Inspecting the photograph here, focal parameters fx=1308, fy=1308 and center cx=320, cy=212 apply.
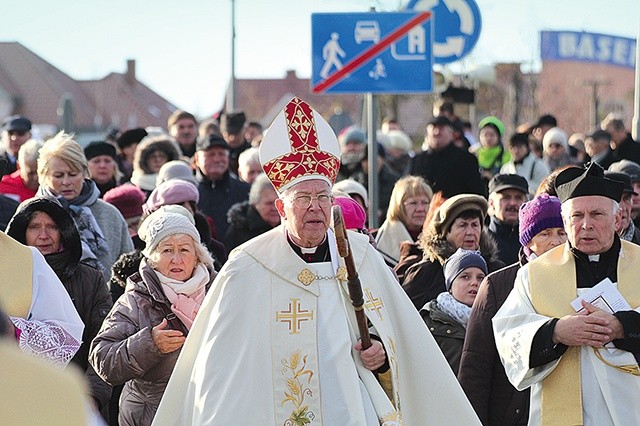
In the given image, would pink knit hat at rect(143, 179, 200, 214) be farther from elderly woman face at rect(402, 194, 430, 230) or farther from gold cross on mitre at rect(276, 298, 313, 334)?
gold cross on mitre at rect(276, 298, 313, 334)

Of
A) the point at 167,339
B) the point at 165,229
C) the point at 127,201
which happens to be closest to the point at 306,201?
the point at 167,339

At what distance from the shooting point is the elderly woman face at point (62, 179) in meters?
8.53

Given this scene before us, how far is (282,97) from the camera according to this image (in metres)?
84.9

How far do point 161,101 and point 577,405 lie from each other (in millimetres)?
84367

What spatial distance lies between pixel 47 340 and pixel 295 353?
116 cm

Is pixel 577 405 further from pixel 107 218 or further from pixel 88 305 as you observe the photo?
pixel 107 218

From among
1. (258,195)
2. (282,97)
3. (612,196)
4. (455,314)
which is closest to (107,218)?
(258,195)

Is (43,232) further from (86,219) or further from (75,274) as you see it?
(86,219)

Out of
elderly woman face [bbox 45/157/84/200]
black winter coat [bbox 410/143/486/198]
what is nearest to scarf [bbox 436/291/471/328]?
elderly woman face [bbox 45/157/84/200]

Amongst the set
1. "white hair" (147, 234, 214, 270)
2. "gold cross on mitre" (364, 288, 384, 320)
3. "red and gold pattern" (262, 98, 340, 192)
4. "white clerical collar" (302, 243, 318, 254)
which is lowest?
"gold cross on mitre" (364, 288, 384, 320)

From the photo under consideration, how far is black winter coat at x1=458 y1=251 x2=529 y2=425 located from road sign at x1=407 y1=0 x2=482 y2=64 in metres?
6.31

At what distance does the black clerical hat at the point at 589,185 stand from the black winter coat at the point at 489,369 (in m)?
0.72

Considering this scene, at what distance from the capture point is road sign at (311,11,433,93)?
33.6ft

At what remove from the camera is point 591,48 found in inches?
1090
